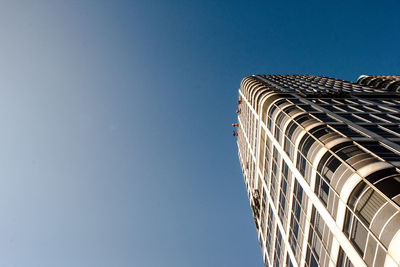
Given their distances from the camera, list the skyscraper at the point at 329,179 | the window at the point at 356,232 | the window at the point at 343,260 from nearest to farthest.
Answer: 1. the skyscraper at the point at 329,179
2. the window at the point at 356,232
3. the window at the point at 343,260

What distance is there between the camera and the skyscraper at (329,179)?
1458 cm

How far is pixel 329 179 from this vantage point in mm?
18875

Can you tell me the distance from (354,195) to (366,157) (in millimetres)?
3059

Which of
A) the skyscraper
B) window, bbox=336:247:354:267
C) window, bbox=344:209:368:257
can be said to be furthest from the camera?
window, bbox=336:247:354:267

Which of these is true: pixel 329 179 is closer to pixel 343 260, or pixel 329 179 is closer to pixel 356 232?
pixel 356 232

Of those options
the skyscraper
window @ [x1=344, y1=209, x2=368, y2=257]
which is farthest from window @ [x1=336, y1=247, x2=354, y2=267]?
window @ [x1=344, y1=209, x2=368, y2=257]

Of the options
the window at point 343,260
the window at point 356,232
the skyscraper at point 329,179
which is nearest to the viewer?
the skyscraper at point 329,179

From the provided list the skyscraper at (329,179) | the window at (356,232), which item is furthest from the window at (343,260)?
the window at (356,232)

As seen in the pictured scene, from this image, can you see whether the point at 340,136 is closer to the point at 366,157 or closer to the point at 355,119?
the point at 366,157

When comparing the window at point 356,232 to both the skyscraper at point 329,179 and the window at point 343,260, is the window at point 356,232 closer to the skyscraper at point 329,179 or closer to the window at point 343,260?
the skyscraper at point 329,179

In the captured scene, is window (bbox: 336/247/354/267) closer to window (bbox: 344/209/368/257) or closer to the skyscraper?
the skyscraper

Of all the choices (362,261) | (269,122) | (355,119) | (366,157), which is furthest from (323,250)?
(269,122)

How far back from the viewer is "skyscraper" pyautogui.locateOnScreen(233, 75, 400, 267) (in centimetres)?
1458

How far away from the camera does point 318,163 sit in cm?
2041
